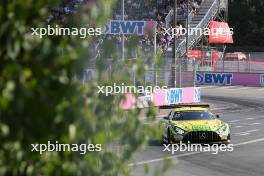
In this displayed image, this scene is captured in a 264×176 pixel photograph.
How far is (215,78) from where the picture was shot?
53531mm

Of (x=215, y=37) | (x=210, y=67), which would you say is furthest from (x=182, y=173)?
(x=215, y=37)

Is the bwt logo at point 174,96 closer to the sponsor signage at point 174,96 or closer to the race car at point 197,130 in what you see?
the sponsor signage at point 174,96

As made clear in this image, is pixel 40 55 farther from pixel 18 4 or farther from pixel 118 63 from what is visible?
pixel 118 63

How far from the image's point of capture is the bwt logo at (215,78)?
A: 52.9 meters

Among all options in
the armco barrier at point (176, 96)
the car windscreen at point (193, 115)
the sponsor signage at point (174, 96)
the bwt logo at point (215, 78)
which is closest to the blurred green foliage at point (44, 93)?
the car windscreen at point (193, 115)

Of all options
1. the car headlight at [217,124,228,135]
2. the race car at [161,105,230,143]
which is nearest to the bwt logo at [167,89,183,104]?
the race car at [161,105,230,143]

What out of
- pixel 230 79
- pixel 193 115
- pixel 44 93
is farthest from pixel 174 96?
pixel 44 93

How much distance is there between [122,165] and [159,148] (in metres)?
14.7

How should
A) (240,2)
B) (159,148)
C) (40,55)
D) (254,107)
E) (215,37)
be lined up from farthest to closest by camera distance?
(240,2), (215,37), (254,107), (159,148), (40,55)

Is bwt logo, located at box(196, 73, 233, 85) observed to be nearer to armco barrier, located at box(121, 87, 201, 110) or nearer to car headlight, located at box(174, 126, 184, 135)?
armco barrier, located at box(121, 87, 201, 110)

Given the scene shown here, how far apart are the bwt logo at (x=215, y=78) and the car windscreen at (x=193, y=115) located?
33898mm

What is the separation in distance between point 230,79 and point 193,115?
34.1m

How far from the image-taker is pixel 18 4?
3.12 metres

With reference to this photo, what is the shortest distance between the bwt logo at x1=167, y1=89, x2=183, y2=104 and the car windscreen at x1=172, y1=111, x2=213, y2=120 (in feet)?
44.1
